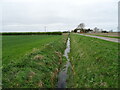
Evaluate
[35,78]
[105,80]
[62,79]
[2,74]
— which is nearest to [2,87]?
[2,74]

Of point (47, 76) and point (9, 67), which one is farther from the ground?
point (9, 67)

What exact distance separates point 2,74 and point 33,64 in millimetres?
2529

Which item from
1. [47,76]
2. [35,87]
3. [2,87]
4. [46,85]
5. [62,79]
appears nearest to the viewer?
[2,87]

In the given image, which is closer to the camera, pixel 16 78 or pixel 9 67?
pixel 16 78

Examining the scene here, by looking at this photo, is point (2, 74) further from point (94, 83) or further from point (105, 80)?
point (105, 80)

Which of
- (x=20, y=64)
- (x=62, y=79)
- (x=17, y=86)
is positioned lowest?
(x=62, y=79)

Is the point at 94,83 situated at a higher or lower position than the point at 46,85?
higher

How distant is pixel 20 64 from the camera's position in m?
9.01

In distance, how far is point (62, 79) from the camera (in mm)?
8805

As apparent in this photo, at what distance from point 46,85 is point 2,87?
250 centimetres

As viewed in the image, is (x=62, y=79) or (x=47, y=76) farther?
(x=62, y=79)

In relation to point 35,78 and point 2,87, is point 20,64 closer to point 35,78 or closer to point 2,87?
point 35,78

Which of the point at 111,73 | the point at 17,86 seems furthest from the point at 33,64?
the point at 111,73

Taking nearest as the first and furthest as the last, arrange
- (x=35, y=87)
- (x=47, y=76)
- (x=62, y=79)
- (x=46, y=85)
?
(x=35, y=87), (x=46, y=85), (x=47, y=76), (x=62, y=79)
